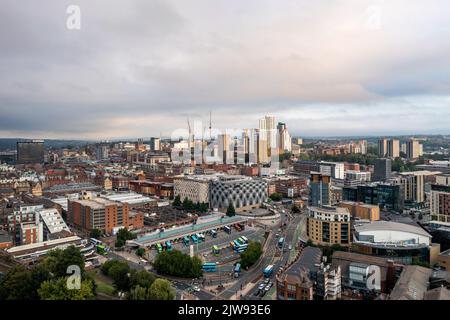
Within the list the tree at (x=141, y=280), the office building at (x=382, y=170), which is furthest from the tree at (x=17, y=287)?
the office building at (x=382, y=170)

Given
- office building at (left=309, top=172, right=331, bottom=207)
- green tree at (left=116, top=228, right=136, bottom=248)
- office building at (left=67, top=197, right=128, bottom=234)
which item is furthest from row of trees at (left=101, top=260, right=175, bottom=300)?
office building at (left=309, top=172, right=331, bottom=207)

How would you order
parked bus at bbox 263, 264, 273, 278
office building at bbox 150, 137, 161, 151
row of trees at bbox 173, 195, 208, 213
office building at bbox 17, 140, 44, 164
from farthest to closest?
office building at bbox 150, 137, 161, 151 < office building at bbox 17, 140, 44, 164 < row of trees at bbox 173, 195, 208, 213 < parked bus at bbox 263, 264, 273, 278

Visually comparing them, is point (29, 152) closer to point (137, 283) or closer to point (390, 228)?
point (137, 283)

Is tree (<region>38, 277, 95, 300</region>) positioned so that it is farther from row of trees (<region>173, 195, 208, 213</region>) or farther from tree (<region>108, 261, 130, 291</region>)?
row of trees (<region>173, 195, 208, 213</region>)

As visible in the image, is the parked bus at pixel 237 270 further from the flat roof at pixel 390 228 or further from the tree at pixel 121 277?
the flat roof at pixel 390 228

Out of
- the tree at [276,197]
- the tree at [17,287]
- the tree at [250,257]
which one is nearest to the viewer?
the tree at [17,287]

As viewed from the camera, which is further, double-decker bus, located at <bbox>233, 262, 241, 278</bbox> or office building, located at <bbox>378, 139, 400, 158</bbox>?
office building, located at <bbox>378, 139, 400, 158</bbox>

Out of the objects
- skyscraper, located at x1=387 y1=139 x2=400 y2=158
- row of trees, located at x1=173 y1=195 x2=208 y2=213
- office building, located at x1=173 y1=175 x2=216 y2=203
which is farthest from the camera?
skyscraper, located at x1=387 y1=139 x2=400 y2=158
